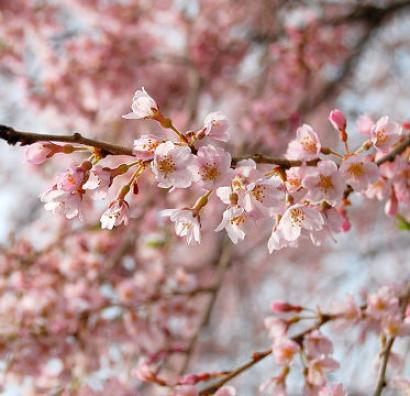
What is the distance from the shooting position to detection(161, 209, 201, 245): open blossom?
1.46m

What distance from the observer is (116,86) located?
5219mm

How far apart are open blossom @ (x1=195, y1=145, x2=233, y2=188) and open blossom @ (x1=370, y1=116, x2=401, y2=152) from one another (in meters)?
0.48

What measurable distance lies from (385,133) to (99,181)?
777 millimetres

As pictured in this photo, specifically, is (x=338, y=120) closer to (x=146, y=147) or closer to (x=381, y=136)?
(x=381, y=136)

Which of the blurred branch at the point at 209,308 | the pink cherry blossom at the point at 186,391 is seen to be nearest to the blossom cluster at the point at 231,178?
the pink cherry blossom at the point at 186,391

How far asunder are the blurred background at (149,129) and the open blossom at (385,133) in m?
0.76

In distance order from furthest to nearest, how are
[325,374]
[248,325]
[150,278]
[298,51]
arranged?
[248,325] < [298,51] < [150,278] < [325,374]

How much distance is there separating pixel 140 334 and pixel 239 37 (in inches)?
134

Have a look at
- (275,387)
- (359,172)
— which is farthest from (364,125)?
(275,387)

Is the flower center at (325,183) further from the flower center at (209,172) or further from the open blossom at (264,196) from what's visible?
the flower center at (209,172)

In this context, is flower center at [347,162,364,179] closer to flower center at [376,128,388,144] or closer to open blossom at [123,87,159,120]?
flower center at [376,128,388,144]

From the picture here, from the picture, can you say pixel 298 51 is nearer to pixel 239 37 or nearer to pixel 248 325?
pixel 239 37

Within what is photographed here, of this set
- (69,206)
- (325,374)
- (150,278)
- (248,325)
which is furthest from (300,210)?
(248,325)

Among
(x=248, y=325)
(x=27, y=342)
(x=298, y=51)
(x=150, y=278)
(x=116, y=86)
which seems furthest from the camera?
(x=248, y=325)
